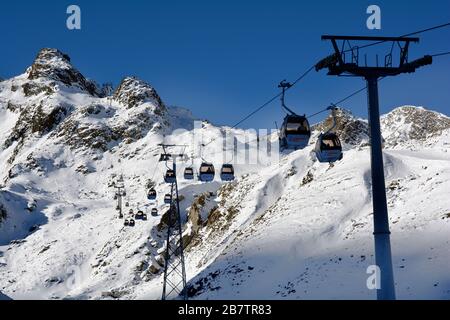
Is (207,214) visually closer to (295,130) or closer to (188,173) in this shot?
(188,173)

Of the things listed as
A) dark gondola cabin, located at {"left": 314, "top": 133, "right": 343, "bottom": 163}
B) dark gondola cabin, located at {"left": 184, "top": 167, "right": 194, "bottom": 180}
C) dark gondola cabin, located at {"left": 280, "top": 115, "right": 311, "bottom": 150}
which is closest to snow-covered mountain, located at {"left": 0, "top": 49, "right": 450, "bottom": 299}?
dark gondola cabin, located at {"left": 184, "top": 167, "right": 194, "bottom": 180}

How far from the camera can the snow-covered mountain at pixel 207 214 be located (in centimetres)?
4069

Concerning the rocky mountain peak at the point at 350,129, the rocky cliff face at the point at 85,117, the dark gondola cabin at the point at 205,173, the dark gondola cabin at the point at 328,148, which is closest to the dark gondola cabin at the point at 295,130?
the dark gondola cabin at the point at 328,148

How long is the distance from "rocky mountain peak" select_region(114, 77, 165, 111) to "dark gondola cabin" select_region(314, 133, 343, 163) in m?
161

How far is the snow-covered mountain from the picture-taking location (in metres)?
40.7

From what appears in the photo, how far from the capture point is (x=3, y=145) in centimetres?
18275

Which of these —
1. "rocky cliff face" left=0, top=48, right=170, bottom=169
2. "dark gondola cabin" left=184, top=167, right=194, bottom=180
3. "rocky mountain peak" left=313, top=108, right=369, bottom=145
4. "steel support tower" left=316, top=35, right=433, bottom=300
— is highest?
"rocky cliff face" left=0, top=48, right=170, bottom=169

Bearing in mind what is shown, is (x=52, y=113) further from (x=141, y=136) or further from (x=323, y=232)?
(x=323, y=232)

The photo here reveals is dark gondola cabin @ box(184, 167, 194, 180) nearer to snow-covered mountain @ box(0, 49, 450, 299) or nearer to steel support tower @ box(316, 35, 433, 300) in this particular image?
snow-covered mountain @ box(0, 49, 450, 299)

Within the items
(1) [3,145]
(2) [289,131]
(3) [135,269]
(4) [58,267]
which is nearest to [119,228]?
(4) [58,267]

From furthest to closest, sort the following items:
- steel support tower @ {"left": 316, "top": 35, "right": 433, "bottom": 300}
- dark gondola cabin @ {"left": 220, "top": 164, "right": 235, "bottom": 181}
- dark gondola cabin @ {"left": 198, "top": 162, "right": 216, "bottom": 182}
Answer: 1. dark gondola cabin @ {"left": 220, "top": 164, "right": 235, "bottom": 181}
2. dark gondola cabin @ {"left": 198, "top": 162, "right": 216, "bottom": 182}
3. steel support tower @ {"left": 316, "top": 35, "right": 433, "bottom": 300}

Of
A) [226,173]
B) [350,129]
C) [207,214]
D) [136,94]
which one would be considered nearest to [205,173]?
[226,173]

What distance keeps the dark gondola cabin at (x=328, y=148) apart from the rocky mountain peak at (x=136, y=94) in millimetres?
160536

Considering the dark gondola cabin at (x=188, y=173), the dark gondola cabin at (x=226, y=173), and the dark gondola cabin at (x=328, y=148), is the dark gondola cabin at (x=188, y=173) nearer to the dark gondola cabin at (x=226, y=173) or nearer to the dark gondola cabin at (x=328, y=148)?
the dark gondola cabin at (x=226, y=173)
